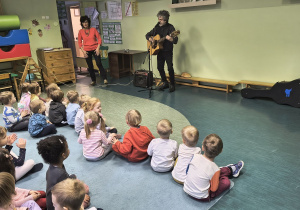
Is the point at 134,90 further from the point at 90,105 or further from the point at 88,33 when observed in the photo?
the point at 90,105

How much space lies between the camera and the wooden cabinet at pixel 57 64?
6102 millimetres

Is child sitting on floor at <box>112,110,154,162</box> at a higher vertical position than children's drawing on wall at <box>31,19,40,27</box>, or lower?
lower

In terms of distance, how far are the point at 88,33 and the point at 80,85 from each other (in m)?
1.35

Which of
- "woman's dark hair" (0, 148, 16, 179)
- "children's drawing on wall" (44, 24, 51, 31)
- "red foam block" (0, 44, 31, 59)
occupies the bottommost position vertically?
"woman's dark hair" (0, 148, 16, 179)

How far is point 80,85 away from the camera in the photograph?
6.40m

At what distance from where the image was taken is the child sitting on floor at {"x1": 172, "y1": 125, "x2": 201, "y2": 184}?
230 centimetres

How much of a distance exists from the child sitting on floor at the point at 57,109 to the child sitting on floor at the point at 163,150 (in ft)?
6.10

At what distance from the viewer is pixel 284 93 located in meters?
4.38

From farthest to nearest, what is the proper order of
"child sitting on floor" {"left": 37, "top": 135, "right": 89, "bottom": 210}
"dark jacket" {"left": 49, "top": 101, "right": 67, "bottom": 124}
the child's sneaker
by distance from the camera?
1. "dark jacket" {"left": 49, "top": 101, "right": 67, "bottom": 124}
2. the child's sneaker
3. "child sitting on floor" {"left": 37, "top": 135, "right": 89, "bottom": 210}

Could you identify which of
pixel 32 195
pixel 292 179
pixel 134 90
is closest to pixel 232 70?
pixel 134 90

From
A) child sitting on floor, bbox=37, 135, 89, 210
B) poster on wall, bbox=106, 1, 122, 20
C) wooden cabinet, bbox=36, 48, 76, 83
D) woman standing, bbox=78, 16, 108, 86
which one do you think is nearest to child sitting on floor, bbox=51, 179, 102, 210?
child sitting on floor, bbox=37, 135, 89, 210

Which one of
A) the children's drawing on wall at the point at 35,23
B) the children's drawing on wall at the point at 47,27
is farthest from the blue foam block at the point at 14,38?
the children's drawing on wall at the point at 47,27

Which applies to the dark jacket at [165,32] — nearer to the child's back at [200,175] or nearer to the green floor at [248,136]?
the green floor at [248,136]

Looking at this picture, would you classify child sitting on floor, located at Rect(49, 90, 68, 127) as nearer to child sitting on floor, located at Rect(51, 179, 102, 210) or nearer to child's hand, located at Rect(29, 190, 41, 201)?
child's hand, located at Rect(29, 190, 41, 201)
